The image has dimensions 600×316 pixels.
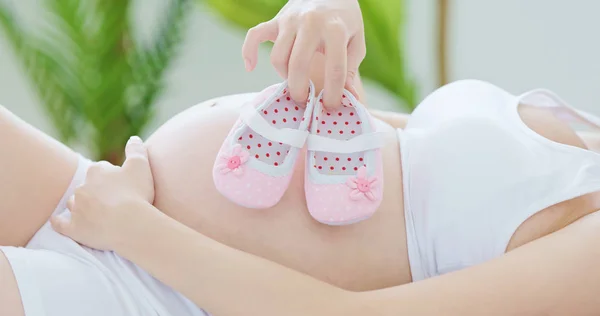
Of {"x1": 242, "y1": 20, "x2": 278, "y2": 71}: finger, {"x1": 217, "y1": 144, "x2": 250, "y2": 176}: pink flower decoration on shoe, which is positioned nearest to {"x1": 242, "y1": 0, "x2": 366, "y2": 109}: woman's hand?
{"x1": 242, "y1": 20, "x2": 278, "y2": 71}: finger

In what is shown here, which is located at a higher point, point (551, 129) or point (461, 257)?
point (551, 129)

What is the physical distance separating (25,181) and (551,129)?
766 mm

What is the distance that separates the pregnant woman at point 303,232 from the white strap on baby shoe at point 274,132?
0.19 feet

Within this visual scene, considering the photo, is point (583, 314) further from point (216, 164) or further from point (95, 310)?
point (95, 310)

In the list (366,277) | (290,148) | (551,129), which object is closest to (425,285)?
(366,277)

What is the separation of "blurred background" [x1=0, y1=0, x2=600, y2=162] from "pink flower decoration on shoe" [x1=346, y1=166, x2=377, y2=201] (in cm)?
90

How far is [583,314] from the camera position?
79 centimetres

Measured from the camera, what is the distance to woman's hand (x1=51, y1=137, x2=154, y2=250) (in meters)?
0.86

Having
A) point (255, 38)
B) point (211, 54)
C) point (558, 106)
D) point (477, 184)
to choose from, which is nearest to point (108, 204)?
point (255, 38)

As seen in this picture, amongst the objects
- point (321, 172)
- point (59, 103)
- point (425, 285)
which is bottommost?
point (59, 103)

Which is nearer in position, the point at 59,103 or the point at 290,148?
the point at 290,148

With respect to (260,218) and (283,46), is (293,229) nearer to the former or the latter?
(260,218)

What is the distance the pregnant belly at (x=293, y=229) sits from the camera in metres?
0.88

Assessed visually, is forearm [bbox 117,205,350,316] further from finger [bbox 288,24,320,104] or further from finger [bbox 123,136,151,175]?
finger [bbox 288,24,320,104]
